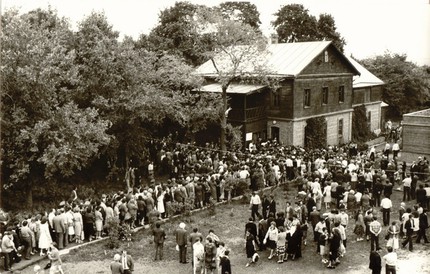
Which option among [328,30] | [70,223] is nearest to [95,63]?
[70,223]

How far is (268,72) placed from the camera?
3133cm

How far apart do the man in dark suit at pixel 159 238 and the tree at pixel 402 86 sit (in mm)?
43121

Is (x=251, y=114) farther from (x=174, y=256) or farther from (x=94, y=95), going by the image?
(x=174, y=256)

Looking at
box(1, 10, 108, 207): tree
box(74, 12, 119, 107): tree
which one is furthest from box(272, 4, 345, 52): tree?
box(1, 10, 108, 207): tree

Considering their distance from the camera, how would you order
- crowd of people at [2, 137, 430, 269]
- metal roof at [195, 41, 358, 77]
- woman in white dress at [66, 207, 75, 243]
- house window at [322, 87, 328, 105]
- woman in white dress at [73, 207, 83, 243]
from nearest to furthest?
crowd of people at [2, 137, 430, 269] < woman in white dress at [66, 207, 75, 243] < woman in white dress at [73, 207, 83, 243] < metal roof at [195, 41, 358, 77] < house window at [322, 87, 328, 105]

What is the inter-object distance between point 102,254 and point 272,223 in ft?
20.0

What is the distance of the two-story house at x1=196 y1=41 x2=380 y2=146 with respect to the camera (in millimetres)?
33969

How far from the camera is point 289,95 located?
34.4m

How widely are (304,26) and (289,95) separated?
29.7 metres

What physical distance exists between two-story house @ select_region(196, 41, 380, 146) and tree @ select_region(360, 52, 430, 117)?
1779cm

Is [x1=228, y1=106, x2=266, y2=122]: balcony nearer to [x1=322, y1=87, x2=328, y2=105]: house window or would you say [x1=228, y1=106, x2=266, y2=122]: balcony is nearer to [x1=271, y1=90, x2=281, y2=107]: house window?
[x1=271, y1=90, x2=281, y2=107]: house window

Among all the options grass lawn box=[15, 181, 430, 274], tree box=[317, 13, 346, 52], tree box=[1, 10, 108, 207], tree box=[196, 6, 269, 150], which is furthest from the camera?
tree box=[317, 13, 346, 52]

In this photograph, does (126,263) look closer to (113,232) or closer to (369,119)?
(113,232)

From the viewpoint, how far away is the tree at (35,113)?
20.8m
